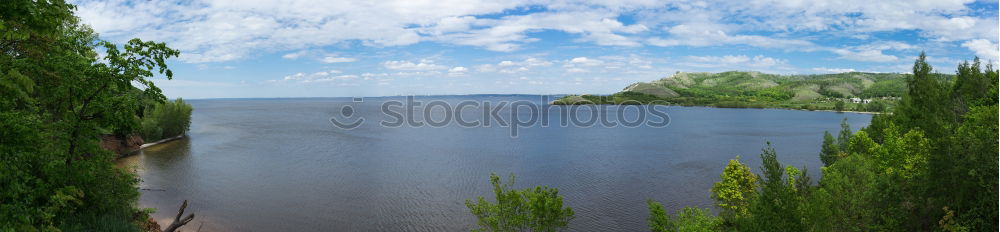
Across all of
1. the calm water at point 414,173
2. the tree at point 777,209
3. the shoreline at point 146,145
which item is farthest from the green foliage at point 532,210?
the shoreline at point 146,145

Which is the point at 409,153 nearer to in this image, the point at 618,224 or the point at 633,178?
the point at 633,178

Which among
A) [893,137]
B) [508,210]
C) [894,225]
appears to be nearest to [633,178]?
[893,137]

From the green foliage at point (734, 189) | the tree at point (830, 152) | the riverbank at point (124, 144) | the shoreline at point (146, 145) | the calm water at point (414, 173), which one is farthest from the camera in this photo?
the shoreline at point (146, 145)

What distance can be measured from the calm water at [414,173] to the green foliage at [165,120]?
3.72 metres

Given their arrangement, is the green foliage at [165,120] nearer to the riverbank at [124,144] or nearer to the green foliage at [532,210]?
the riverbank at [124,144]

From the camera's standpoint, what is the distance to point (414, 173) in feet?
261

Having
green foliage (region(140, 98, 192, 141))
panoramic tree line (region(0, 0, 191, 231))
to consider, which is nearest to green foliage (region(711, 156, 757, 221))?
panoramic tree line (region(0, 0, 191, 231))

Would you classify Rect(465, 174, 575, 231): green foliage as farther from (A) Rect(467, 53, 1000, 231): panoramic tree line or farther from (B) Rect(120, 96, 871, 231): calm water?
(B) Rect(120, 96, 871, 231): calm water

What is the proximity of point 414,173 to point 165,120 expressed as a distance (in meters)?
72.5

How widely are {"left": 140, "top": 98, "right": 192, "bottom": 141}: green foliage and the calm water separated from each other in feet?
12.2

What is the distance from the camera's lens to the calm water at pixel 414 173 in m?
52.8

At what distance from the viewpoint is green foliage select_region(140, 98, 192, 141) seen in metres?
107

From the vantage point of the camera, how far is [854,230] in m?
34.3

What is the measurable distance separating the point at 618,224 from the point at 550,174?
2863 cm
